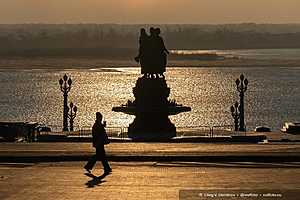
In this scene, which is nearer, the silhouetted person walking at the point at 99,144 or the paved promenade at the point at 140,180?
the paved promenade at the point at 140,180

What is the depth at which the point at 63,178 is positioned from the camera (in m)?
18.9

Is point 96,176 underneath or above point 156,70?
underneath

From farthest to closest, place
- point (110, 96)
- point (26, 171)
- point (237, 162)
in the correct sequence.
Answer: point (110, 96)
point (237, 162)
point (26, 171)

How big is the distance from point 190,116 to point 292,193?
11595 centimetres

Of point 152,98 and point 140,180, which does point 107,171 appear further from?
point 152,98

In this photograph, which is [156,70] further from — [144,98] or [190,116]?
[190,116]

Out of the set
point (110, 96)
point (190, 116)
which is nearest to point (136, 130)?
point (190, 116)

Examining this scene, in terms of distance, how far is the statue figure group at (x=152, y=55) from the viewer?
42.9 meters

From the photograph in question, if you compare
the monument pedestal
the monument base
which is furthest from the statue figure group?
the monument base

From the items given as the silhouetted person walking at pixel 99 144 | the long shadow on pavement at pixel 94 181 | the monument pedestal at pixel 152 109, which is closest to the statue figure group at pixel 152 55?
the monument pedestal at pixel 152 109

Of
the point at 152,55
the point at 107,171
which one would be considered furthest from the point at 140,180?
the point at 152,55

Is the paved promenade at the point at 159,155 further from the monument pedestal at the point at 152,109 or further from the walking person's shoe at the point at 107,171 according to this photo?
the monument pedestal at the point at 152,109

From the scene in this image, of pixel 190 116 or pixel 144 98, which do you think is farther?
pixel 190 116

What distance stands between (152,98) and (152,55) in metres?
2.11
